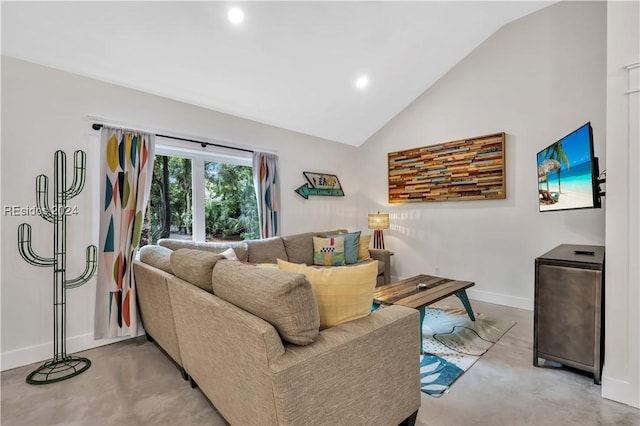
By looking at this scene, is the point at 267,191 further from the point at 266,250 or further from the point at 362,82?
the point at 362,82

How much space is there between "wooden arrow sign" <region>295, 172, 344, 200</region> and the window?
2.59 ft

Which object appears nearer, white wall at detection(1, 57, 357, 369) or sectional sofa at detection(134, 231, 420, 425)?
sectional sofa at detection(134, 231, 420, 425)

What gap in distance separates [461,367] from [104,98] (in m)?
3.68

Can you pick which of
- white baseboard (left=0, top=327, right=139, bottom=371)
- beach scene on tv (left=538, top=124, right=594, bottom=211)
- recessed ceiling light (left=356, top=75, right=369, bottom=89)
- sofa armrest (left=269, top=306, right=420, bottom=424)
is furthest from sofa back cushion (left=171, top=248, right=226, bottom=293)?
recessed ceiling light (left=356, top=75, right=369, bottom=89)

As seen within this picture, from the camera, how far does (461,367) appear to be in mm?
2174

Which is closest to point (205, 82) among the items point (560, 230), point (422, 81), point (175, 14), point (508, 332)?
point (175, 14)

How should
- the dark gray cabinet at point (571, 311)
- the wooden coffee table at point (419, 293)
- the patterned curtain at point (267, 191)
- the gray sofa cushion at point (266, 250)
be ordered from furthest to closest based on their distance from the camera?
1. the patterned curtain at point (267, 191)
2. the gray sofa cushion at point (266, 250)
3. the wooden coffee table at point (419, 293)
4. the dark gray cabinet at point (571, 311)

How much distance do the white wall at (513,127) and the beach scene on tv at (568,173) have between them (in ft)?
2.27

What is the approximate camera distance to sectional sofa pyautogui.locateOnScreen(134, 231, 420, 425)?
1.09 metres

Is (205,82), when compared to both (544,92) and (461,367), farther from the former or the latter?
(544,92)

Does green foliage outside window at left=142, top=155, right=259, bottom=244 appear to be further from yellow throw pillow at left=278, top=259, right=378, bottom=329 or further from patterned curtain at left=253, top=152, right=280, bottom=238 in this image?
yellow throw pillow at left=278, top=259, right=378, bottom=329

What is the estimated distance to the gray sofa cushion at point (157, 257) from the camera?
7.27 ft

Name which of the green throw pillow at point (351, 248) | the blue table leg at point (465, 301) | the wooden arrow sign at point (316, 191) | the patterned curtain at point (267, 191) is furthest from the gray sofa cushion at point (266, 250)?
the blue table leg at point (465, 301)

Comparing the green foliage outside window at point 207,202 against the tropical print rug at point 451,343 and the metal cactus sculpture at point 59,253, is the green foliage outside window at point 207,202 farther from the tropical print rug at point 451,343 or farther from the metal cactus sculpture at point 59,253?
the tropical print rug at point 451,343
